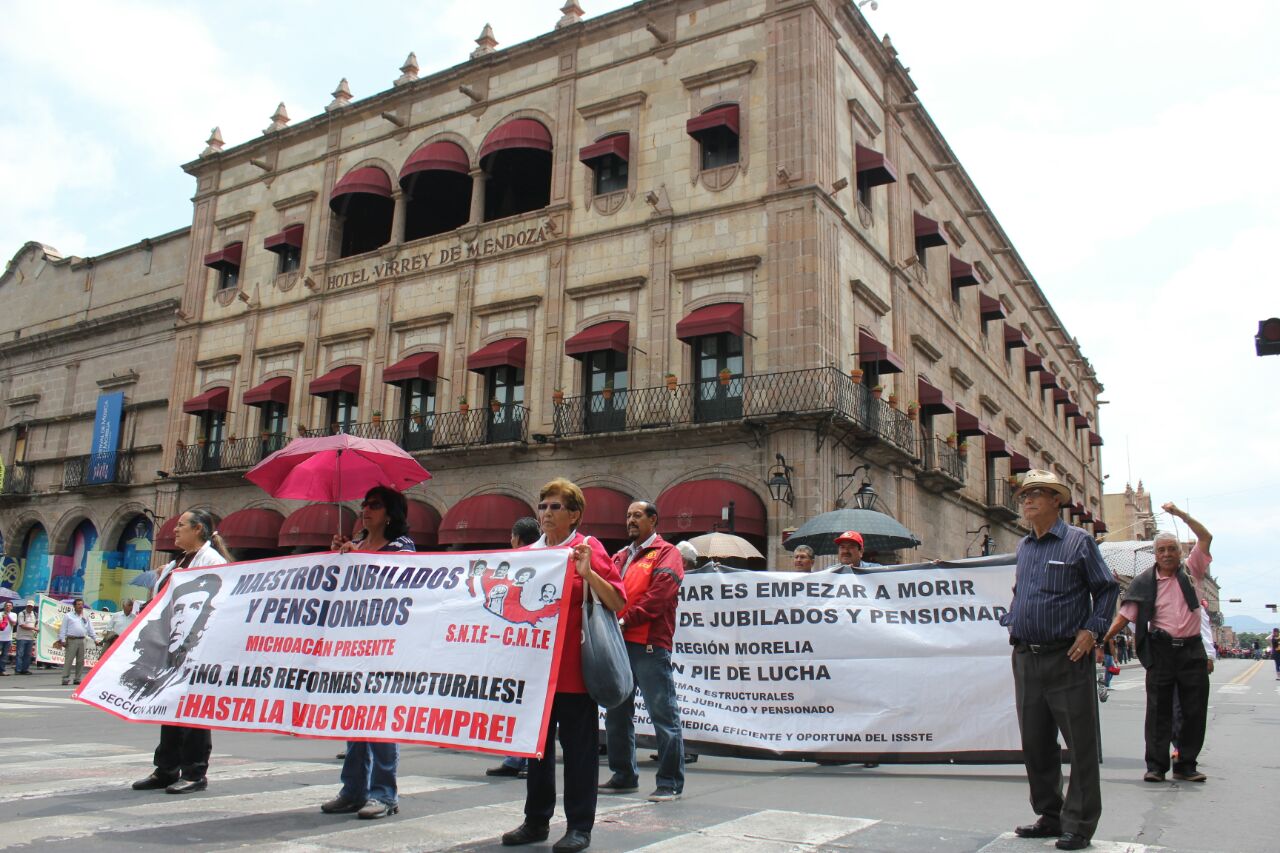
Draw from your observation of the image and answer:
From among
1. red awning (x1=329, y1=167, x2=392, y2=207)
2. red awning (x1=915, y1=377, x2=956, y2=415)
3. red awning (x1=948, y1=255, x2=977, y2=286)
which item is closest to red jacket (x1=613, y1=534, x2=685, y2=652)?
red awning (x1=915, y1=377, x2=956, y2=415)

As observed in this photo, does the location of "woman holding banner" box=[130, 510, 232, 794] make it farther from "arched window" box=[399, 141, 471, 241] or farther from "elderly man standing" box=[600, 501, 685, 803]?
"arched window" box=[399, 141, 471, 241]

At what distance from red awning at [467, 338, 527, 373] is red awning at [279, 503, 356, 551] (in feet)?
15.7

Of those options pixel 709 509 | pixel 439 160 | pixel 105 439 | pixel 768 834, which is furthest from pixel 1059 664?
pixel 105 439

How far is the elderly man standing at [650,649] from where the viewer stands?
618cm

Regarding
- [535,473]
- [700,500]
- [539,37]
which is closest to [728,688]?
[700,500]

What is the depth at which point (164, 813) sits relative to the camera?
5.29 meters

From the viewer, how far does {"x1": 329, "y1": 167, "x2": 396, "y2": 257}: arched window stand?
25.6 metres

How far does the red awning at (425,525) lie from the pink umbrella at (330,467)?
603 inches

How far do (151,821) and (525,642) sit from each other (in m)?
2.19

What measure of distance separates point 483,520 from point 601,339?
4.53 meters

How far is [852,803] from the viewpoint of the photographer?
19.5ft

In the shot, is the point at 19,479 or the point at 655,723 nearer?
the point at 655,723

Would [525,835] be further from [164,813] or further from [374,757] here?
[164,813]

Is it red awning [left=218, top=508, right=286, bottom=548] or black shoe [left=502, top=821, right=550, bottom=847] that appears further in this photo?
red awning [left=218, top=508, right=286, bottom=548]
